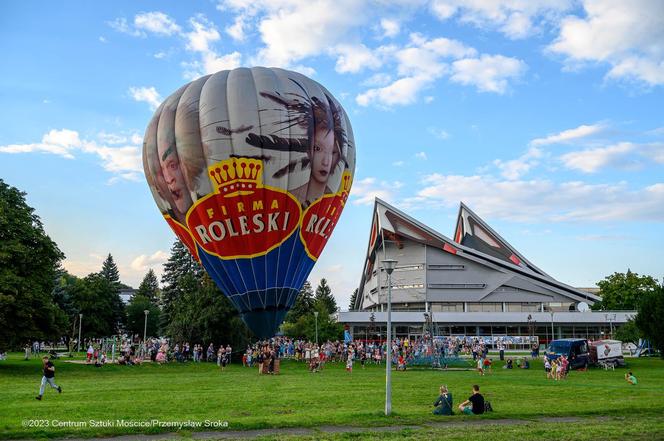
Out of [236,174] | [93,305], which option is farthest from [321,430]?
[93,305]

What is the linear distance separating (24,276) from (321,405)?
79.2 ft

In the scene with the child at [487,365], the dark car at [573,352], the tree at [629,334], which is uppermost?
the tree at [629,334]

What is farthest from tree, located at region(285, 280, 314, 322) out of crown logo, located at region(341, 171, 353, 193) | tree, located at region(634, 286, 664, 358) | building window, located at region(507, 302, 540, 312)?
crown logo, located at region(341, 171, 353, 193)

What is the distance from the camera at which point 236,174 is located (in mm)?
25969

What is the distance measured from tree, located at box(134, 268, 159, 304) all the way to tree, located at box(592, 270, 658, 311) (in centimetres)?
8998

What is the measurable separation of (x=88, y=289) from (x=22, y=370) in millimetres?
39971

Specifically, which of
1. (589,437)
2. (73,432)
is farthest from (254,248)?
(589,437)

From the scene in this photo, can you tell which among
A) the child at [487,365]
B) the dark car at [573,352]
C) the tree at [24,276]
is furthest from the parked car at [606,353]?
the tree at [24,276]

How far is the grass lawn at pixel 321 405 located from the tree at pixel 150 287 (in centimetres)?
10508

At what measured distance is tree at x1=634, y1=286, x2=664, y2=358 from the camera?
40.1 metres

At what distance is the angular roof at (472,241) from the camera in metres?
96.0

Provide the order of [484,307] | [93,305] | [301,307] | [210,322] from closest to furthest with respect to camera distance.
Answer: [210,322] < [93,305] < [484,307] < [301,307]

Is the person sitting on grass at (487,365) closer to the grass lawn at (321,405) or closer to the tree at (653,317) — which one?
the grass lawn at (321,405)

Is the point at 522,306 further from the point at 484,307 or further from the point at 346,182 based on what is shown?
the point at 346,182
